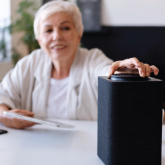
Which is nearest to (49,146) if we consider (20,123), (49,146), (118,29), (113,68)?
(49,146)

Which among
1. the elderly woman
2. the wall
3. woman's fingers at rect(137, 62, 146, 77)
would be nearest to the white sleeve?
the elderly woman

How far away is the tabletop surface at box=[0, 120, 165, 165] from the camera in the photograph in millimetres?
767

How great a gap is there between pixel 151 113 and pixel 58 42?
939 mm

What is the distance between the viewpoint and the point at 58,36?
1.47 metres

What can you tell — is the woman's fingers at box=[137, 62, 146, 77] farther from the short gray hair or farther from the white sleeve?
the white sleeve

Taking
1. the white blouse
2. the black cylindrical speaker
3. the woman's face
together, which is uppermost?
the woman's face

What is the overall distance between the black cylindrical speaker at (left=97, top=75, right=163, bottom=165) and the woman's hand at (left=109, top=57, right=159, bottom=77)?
0.04 metres

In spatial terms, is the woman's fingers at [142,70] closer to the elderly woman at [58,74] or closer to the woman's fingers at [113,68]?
the woman's fingers at [113,68]

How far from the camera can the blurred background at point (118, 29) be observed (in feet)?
12.2

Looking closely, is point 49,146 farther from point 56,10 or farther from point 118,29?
point 118,29

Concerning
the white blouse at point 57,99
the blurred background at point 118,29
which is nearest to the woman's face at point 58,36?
the white blouse at point 57,99

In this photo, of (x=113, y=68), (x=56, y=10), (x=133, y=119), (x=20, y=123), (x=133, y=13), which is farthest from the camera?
(x=133, y=13)

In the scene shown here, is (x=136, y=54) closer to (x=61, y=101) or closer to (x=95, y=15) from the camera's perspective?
(x=95, y=15)

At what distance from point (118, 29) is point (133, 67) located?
10.7ft
